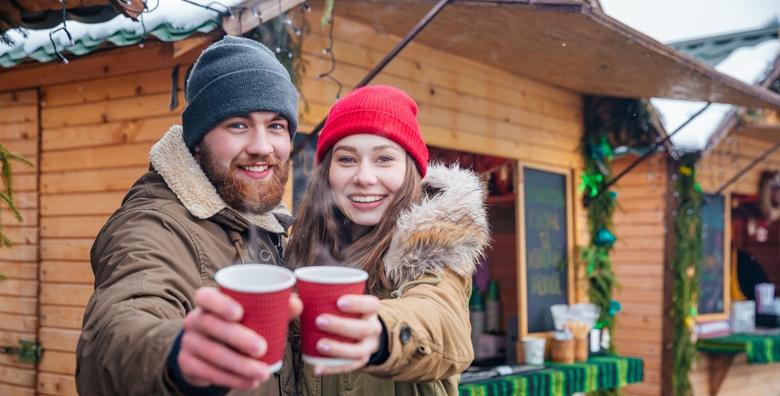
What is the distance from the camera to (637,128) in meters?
7.45

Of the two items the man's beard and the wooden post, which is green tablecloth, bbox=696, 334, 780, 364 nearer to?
the wooden post

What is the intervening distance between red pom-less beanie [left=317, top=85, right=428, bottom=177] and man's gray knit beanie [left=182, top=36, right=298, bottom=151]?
0.22 meters

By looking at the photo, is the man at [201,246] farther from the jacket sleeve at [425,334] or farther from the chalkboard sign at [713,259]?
the chalkboard sign at [713,259]

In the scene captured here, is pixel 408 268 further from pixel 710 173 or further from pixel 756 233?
pixel 756 233

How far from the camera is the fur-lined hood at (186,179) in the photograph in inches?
80.3

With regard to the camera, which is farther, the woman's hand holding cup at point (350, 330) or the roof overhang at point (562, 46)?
the roof overhang at point (562, 46)

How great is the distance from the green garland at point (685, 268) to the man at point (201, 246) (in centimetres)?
690

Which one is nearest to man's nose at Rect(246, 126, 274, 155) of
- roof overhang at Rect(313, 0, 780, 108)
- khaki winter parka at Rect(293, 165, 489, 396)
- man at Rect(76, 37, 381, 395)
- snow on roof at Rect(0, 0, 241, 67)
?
man at Rect(76, 37, 381, 395)

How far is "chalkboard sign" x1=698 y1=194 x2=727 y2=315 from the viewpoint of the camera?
948 centimetres

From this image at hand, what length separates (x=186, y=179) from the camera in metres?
2.09

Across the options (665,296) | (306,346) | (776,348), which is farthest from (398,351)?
(776,348)

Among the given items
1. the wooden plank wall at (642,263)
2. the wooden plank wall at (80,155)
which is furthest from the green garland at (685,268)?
the wooden plank wall at (80,155)

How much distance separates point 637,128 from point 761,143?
14.5 ft

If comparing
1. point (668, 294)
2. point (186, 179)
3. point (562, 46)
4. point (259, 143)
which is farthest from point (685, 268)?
point (186, 179)
